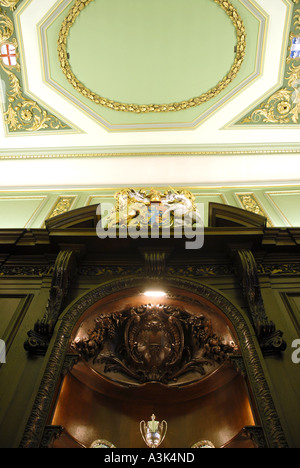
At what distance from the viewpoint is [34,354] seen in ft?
9.54

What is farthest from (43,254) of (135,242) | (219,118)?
(219,118)

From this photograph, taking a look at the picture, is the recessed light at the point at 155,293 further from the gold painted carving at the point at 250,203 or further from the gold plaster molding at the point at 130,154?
the gold plaster molding at the point at 130,154

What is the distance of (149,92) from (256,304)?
3.76 m

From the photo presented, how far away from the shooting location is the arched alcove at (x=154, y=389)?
2781 mm

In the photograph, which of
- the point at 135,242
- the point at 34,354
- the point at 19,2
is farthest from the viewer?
the point at 19,2

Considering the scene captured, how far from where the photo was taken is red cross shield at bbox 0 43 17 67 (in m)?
4.99

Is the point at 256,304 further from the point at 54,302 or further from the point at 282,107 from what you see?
the point at 282,107

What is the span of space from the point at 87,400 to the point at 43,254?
1614 mm

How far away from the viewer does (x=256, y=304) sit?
10.3 ft

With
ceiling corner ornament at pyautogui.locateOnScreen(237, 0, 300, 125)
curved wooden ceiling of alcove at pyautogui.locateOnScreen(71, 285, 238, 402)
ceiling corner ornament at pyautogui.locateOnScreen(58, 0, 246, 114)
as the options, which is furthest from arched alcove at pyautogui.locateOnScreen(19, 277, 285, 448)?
ceiling corner ornament at pyautogui.locateOnScreen(237, 0, 300, 125)

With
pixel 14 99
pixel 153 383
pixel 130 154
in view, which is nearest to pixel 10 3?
pixel 14 99

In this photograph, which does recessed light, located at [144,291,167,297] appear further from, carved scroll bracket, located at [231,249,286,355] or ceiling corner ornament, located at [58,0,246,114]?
ceiling corner ornament, located at [58,0,246,114]

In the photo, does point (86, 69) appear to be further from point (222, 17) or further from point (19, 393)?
point (19, 393)

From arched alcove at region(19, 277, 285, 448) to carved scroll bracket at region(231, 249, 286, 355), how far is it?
0.09 m
